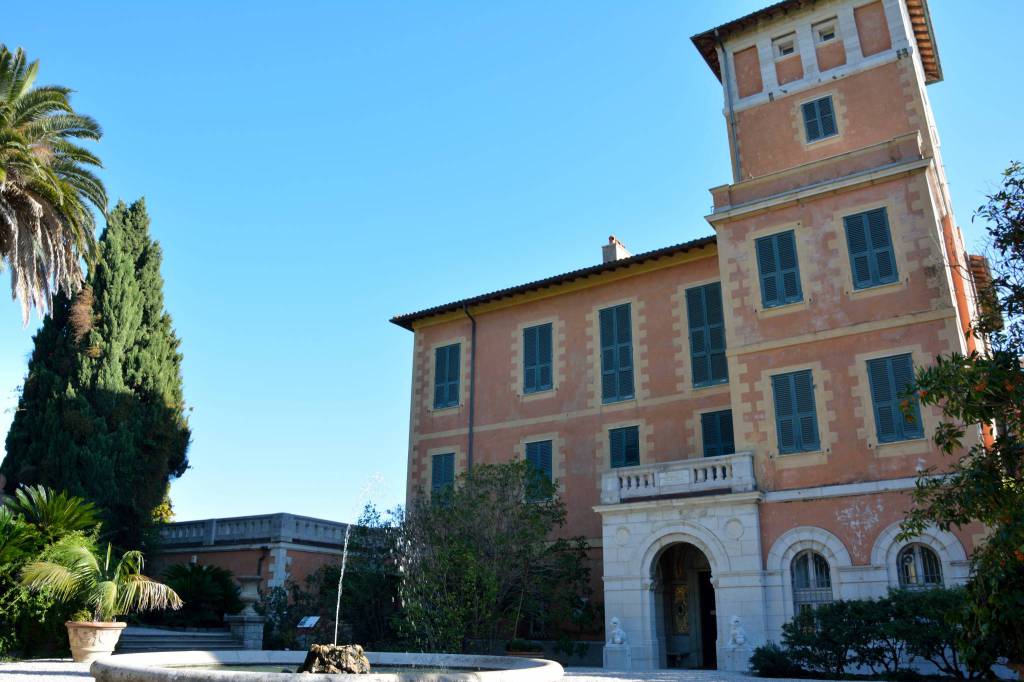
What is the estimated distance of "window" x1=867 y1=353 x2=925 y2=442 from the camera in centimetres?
1617

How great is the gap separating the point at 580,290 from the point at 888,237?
8.79m

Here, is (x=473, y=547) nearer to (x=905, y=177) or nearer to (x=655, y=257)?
(x=655, y=257)

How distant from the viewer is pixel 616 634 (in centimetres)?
1730

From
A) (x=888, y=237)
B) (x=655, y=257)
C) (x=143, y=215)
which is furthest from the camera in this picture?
(x=143, y=215)

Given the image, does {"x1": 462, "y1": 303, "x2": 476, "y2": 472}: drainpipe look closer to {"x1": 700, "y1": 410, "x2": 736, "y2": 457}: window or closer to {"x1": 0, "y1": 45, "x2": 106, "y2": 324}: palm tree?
{"x1": 700, "y1": 410, "x2": 736, "y2": 457}: window

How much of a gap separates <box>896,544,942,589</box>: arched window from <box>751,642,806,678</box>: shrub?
3038 millimetres

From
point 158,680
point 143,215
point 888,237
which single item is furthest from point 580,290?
point 158,680

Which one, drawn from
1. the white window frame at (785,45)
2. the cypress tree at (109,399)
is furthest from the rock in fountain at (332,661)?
the white window frame at (785,45)

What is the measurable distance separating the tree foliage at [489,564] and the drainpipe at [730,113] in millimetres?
9264

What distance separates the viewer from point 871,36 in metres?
20.1

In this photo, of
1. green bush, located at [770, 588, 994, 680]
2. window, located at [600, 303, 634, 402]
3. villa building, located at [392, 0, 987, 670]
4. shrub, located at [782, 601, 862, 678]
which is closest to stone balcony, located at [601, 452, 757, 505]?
villa building, located at [392, 0, 987, 670]

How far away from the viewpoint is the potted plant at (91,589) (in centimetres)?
1543

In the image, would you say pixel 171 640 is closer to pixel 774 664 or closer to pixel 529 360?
pixel 529 360

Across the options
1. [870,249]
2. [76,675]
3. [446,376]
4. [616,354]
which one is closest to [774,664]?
[870,249]
